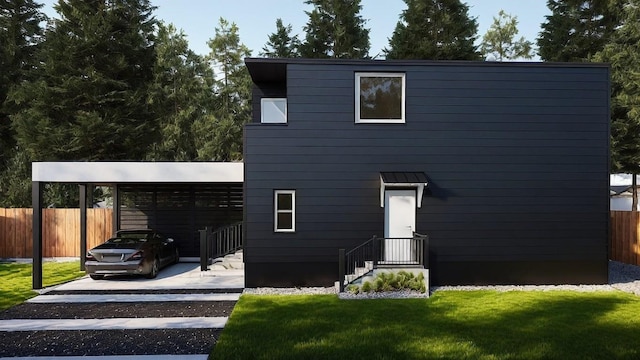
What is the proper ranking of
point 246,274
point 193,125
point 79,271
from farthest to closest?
point 193,125 → point 79,271 → point 246,274

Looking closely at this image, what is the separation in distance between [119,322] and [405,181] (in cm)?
688

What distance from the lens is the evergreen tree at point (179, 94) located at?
92.1 feet

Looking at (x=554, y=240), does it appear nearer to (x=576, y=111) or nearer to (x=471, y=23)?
(x=576, y=111)

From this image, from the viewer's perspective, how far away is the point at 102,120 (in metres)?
22.2

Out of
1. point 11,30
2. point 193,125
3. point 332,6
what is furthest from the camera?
point 332,6

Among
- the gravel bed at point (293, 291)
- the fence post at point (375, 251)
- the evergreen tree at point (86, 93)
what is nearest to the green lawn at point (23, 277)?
the gravel bed at point (293, 291)

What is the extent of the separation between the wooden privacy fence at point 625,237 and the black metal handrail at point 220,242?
12.5 meters

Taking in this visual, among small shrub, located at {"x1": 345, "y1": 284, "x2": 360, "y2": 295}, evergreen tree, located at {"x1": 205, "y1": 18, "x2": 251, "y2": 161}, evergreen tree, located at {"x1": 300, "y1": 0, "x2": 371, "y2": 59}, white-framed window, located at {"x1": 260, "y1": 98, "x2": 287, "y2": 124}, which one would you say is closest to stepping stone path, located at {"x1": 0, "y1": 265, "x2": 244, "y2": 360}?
small shrub, located at {"x1": 345, "y1": 284, "x2": 360, "y2": 295}

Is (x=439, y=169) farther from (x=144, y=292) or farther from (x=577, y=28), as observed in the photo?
(x=577, y=28)

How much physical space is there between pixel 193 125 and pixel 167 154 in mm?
3299

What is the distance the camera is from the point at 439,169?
36.5 feet

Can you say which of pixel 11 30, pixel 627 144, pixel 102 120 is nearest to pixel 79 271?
pixel 102 120

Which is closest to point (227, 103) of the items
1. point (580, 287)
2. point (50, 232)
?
point (50, 232)

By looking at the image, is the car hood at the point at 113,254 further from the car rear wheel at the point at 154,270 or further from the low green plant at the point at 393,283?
the low green plant at the point at 393,283
